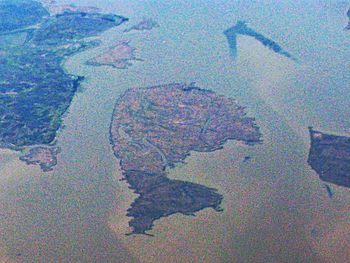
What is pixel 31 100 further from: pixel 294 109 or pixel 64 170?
pixel 294 109

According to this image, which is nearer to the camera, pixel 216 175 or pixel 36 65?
pixel 216 175

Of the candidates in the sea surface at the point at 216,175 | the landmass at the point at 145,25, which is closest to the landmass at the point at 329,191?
the sea surface at the point at 216,175

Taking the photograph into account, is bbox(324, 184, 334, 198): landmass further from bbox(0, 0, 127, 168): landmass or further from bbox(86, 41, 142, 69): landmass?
bbox(86, 41, 142, 69): landmass

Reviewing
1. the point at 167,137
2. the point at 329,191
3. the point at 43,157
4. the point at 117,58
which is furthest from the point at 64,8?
the point at 329,191

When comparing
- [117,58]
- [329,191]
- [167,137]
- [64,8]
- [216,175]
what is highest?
[329,191]

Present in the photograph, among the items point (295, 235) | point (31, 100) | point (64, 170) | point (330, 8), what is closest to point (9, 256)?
point (64, 170)

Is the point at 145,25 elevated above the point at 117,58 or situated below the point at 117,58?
above

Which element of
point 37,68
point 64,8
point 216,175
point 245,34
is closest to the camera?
point 216,175

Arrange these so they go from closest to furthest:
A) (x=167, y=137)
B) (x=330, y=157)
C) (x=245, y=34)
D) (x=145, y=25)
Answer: (x=330, y=157) < (x=167, y=137) < (x=245, y=34) < (x=145, y=25)

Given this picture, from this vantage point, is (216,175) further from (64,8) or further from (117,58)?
(64,8)
